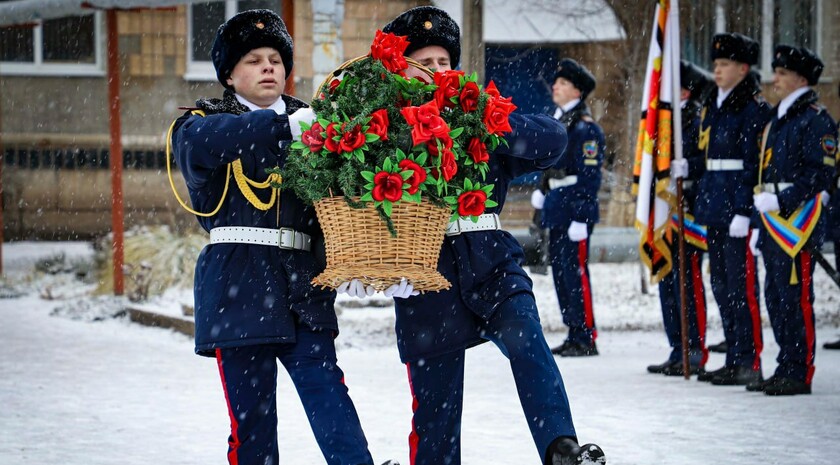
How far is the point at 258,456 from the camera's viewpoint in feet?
14.9

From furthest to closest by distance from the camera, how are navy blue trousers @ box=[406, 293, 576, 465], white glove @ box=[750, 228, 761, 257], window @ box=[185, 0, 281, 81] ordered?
window @ box=[185, 0, 281, 81] → white glove @ box=[750, 228, 761, 257] → navy blue trousers @ box=[406, 293, 576, 465]

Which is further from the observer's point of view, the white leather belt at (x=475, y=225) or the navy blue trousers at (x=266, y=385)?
the white leather belt at (x=475, y=225)

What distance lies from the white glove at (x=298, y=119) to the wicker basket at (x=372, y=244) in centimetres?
25

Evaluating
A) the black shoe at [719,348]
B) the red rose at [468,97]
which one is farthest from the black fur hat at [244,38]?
the black shoe at [719,348]

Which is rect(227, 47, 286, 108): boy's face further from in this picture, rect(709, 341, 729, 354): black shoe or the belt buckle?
rect(709, 341, 729, 354): black shoe

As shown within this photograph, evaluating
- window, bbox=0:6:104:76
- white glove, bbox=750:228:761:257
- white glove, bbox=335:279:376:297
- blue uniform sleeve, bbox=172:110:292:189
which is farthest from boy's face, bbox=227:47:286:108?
window, bbox=0:6:104:76

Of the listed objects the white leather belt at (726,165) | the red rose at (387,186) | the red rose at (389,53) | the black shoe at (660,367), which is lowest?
the black shoe at (660,367)

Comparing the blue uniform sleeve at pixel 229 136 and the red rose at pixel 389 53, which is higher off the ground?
the red rose at pixel 389 53

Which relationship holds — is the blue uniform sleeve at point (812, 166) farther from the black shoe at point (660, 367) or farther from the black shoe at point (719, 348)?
the black shoe at point (719, 348)

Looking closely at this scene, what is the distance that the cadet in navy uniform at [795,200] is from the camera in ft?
25.0

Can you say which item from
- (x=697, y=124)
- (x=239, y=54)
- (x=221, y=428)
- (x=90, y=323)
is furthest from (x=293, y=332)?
(x=90, y=323)

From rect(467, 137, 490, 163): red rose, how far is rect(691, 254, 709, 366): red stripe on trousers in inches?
180

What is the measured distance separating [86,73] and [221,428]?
1377 cm

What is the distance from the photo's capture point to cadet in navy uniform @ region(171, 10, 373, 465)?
172 inches
